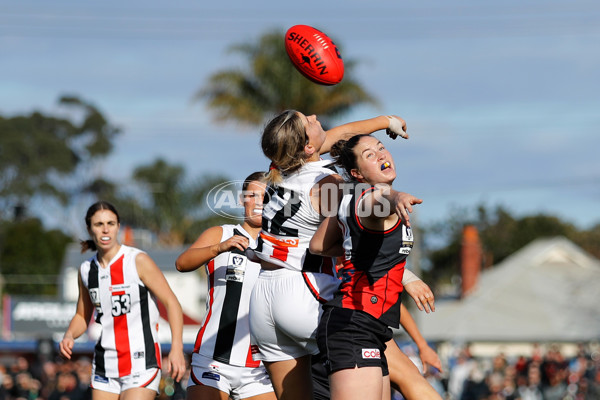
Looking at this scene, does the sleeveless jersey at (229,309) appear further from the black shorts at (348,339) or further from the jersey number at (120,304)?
the black shorts at (348,339)

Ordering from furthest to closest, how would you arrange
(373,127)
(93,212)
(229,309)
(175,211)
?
(175,211) < (93,212) < (229,309) < (373,127)

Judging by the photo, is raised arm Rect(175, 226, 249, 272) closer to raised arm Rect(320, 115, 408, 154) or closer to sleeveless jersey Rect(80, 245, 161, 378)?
sleeveless jersey Rect(80, 245, 161, 378)

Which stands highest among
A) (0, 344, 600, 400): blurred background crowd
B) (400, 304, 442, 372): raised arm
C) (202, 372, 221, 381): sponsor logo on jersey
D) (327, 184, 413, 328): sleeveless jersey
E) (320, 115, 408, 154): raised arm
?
(320, 115, 408, 154): raised arm

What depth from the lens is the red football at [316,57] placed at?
6.82m

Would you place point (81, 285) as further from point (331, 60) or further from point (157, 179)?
point (157, 179)

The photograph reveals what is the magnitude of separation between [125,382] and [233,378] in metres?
0.87

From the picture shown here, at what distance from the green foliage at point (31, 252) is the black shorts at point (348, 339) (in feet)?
205

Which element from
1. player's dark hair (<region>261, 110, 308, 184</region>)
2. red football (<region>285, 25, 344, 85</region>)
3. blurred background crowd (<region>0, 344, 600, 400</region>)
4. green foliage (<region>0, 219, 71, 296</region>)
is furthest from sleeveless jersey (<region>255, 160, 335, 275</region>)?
green foliage (<region>0, 219, 71, 296</region>)

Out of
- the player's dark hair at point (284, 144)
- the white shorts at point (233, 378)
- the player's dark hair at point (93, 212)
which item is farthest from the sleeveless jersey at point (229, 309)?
the player's dark hair at point (284, 144)

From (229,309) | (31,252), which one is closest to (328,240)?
(229,309)

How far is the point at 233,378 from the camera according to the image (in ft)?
22.1

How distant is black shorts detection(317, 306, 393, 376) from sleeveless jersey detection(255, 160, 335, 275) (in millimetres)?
366

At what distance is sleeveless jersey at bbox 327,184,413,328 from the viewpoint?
521cm

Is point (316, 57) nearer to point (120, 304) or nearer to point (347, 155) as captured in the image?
point (347, 155)
